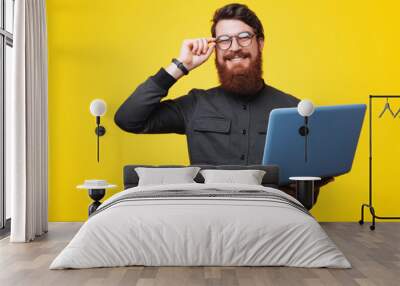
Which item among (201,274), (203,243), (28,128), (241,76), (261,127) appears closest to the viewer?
(201,274)

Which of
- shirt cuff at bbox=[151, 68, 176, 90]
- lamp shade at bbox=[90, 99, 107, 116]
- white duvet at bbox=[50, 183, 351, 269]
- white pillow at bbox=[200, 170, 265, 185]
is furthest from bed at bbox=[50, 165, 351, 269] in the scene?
shirt cuff at bbox=[151, 68, 176, 90]

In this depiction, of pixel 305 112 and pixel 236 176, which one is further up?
pixel 305 112

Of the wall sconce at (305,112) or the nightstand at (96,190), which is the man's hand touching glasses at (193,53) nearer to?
the wall sconce at (305,112)

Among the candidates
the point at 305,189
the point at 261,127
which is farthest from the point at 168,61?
the point at 305,189

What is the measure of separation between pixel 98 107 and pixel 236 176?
181cm

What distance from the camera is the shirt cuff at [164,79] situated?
21.2ft

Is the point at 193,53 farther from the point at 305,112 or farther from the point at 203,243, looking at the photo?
the point at 203,243

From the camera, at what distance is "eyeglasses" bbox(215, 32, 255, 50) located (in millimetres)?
6438

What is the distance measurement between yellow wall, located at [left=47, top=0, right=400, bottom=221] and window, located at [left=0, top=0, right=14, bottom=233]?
0.59 m

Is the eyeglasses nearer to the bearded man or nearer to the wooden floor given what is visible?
the bearded man

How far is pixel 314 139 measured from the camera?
599cm

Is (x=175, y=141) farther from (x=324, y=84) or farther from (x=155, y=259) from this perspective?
(x=155, y=259)

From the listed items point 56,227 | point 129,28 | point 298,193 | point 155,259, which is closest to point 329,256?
point 155,259

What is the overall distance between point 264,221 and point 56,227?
306cm
